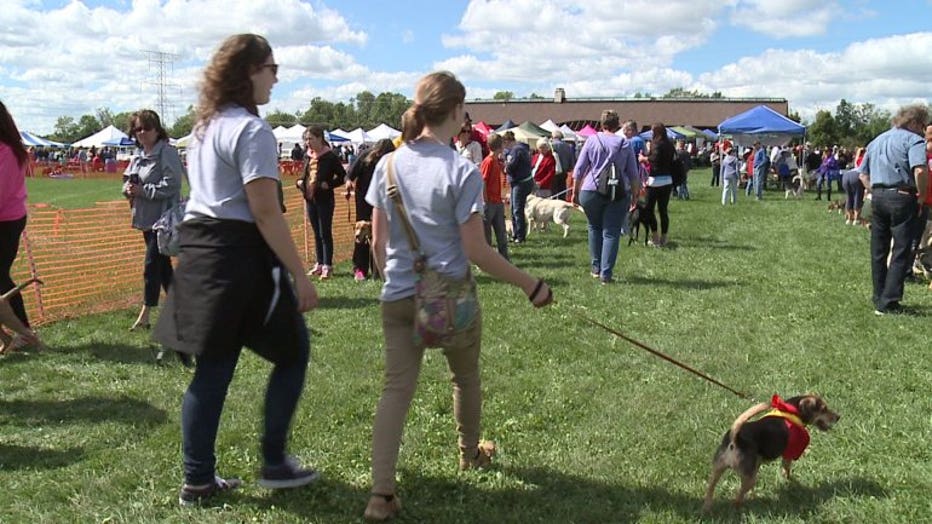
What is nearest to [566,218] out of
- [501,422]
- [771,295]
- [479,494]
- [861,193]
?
[771,295]

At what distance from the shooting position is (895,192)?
21.9 feet

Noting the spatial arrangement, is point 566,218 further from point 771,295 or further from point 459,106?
point 459,106

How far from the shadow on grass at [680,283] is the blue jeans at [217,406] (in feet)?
19.4

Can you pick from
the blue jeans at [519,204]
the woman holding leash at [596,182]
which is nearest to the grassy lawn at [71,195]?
the blue jeans at [519,204]

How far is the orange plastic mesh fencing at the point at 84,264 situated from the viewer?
7.38 m

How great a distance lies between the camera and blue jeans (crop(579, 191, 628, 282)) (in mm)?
8039

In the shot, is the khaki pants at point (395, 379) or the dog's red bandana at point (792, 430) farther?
the dog's red bandana at point (792, 430)

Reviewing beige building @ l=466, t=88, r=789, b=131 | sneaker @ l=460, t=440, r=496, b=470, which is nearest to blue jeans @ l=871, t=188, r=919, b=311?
sneaker @ l=460, t=440, r=496, b=470

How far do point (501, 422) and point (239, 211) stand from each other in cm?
207

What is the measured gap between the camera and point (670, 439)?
3979 mm

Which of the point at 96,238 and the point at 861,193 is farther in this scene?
the point at 861,193

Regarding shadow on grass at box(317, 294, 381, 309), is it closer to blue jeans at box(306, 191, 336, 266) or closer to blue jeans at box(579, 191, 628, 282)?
blue jeans at box(306, 191, 336, 266)

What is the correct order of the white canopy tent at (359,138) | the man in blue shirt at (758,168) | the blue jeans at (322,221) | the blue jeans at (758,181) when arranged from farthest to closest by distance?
the white canopy tent at (359,138) → the man in blue shirt at (758,168) → the blue jeans at (758,181) → the blue jeans at (322,221)

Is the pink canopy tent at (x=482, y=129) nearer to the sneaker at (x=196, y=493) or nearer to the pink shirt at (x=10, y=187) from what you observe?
the pink shirt at (x=10, y=187)
